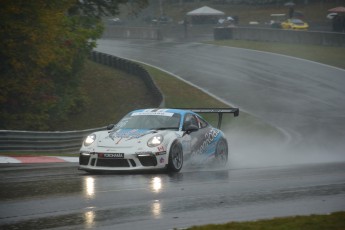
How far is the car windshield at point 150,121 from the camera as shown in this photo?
48.2 ft

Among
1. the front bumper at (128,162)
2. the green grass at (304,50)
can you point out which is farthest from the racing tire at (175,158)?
the green grass at (304,50)

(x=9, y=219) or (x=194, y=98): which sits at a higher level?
(x=9, y=219)

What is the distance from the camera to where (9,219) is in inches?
332

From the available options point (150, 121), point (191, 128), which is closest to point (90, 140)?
point (150, 121)

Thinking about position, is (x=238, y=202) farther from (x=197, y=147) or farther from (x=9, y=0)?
(x=9, y=0)

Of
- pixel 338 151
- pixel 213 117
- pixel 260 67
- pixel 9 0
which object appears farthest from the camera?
pixel 260 67

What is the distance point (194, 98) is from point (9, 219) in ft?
82.6

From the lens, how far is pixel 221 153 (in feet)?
54.8

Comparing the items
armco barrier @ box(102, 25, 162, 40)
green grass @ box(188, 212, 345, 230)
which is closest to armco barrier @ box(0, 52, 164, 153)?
green grass @ box(188, 212, 345, 230)

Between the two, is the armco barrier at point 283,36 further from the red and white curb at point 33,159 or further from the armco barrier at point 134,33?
the red and white curb at point 33,159

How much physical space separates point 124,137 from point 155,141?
593 millimetres

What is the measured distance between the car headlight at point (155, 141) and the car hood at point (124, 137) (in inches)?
3.4

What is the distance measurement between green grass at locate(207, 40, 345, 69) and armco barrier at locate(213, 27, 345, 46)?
1.31ft

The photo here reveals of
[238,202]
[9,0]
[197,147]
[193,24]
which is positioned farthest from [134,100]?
[193,24]
